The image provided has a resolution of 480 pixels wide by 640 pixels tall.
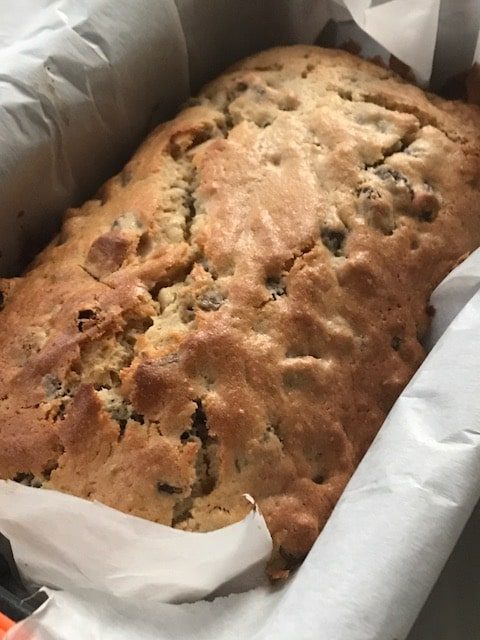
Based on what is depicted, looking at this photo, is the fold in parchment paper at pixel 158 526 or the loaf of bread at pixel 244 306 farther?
the loaf of bread at pixel 244 306

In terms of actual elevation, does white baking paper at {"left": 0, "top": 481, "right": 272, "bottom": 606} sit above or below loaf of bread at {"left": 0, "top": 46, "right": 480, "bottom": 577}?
below

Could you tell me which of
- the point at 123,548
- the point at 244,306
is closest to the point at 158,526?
the point at 123,548

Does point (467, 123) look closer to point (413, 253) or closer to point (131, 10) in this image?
point (413, 253)

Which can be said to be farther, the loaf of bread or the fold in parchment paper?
the loaf of bread

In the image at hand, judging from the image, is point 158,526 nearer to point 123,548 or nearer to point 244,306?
point 123,548

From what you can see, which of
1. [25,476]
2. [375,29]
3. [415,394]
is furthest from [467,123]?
[25,476]
